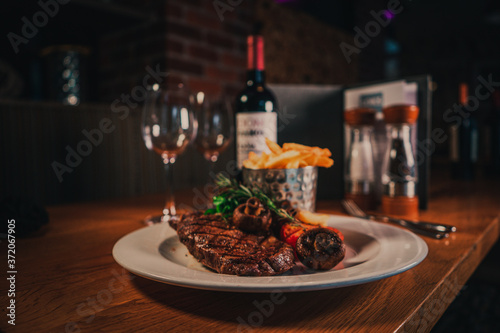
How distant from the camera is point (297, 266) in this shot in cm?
52

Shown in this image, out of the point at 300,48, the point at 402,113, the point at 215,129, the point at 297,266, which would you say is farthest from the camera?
the point at 300,48

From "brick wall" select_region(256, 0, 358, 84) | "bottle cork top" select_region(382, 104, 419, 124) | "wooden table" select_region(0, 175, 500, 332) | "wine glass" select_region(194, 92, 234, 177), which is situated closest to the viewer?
"wooden table" select_region(0, 175, 500, 332)

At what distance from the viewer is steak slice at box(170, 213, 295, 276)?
438mm

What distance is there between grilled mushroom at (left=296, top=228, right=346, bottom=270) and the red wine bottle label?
44 cm

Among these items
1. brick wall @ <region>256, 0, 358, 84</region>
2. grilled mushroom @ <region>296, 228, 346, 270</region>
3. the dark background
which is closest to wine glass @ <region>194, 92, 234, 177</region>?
the dark background

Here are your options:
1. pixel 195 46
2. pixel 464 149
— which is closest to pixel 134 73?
pixel 195 46

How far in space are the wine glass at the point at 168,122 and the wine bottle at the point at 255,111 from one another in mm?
126

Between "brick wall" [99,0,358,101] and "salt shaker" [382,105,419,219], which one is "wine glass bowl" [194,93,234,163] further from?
"brick wall" [99,0,358,101]

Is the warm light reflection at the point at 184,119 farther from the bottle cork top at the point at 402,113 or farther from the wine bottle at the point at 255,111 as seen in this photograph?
the bottle cork top at the point at 402,113

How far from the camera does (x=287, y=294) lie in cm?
43

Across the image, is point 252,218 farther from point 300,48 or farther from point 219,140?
point 300,48

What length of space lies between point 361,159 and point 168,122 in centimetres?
50

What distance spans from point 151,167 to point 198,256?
4.15 ft

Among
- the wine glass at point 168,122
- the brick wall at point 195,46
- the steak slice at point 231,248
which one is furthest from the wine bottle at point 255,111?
the brick wall at point 195,46
